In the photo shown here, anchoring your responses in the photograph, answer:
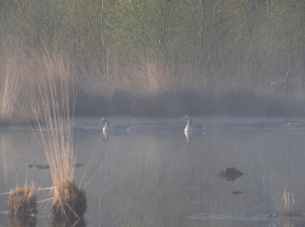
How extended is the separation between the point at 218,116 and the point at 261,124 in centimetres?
237

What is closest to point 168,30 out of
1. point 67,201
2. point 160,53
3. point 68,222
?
point 160,53

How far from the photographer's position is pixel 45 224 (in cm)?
432

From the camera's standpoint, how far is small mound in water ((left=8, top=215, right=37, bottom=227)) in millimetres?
4301

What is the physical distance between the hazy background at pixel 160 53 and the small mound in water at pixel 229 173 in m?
7.27

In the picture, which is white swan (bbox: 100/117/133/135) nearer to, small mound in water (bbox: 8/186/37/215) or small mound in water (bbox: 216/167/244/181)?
small mound in water (bbox: 216/167/244/181)

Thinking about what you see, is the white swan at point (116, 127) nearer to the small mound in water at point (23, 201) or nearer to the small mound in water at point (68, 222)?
the small mound in water at point (23, 201)

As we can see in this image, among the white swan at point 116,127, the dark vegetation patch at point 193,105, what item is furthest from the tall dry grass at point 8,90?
the dark vegetation patch at point 193,105

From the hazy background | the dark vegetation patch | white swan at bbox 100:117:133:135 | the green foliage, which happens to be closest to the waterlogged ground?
white swan at bbox 100:117:133:135

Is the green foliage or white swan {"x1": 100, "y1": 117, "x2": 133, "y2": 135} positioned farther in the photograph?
the green foliage

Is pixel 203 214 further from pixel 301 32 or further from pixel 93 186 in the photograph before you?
pixel 301 32

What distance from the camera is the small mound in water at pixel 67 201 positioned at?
14.9ft

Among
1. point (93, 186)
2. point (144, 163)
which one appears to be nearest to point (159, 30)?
point (144, 163)

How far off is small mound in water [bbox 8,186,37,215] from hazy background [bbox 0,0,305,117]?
26.4ft

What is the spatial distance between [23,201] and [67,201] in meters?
0.52
